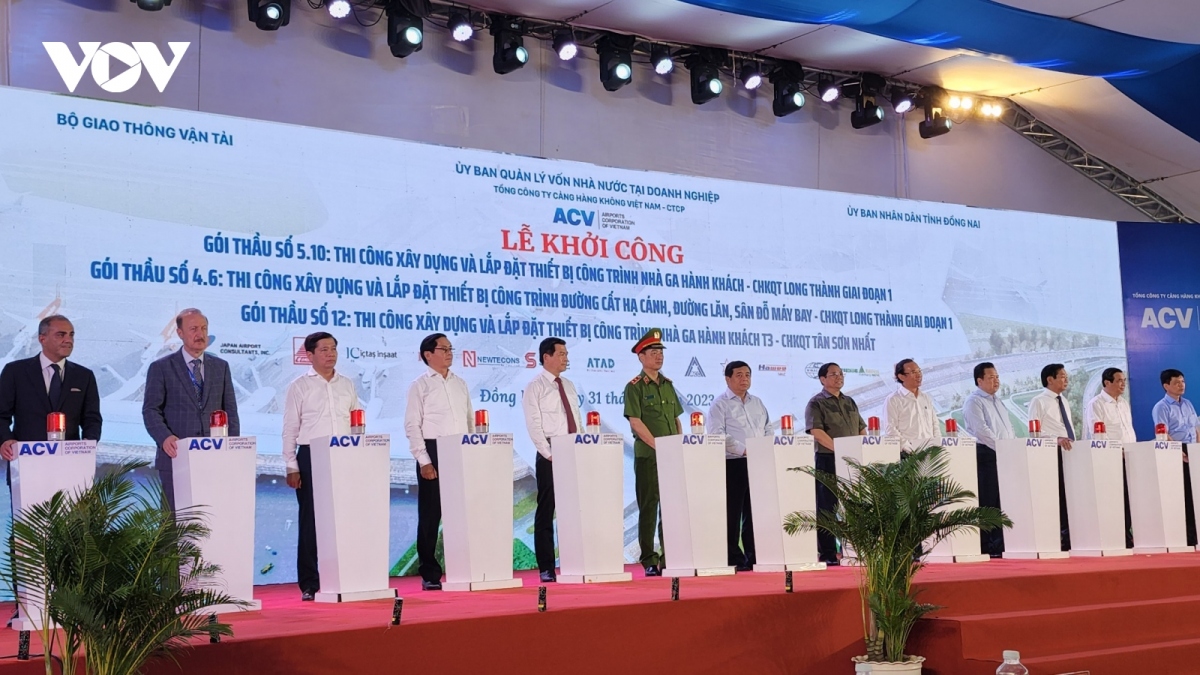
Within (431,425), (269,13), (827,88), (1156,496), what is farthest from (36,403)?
(827,88)

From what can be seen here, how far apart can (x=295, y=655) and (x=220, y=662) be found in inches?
9.4

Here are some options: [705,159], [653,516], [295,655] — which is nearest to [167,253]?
[653,516]

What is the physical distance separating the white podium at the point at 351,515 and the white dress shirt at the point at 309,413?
0.34m

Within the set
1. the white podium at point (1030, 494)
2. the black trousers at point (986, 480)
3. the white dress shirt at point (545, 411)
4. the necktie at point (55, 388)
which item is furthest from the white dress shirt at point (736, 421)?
the necktie at point (55, 388)

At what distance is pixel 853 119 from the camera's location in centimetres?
1016

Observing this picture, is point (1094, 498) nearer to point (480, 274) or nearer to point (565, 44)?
point (480, 274)

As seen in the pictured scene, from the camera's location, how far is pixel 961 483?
6.93m

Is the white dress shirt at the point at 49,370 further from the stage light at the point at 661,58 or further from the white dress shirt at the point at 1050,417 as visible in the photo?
the white dress shirt at the point at 1050,417

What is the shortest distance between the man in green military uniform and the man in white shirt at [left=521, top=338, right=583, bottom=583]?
0.45 metres

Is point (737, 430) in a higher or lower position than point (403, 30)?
lower

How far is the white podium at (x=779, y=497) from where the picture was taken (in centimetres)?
633

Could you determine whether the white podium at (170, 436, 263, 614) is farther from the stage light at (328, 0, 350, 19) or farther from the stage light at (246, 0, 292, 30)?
the stage light at (328, 0, 350, 19)

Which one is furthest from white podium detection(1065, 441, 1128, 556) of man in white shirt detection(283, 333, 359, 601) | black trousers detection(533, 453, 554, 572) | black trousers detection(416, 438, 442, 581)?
man in white shirt detection(283, 333, 359, 601)

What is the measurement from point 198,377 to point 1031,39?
6374 mm
